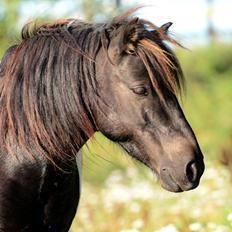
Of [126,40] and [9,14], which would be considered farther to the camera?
[9,14]

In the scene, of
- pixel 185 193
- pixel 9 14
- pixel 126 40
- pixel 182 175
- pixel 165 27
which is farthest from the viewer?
pixel 9 14

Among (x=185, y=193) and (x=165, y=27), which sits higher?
(x=165, y=27)

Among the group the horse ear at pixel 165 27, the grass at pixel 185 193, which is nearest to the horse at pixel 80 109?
the horse ear at pixel 165 27

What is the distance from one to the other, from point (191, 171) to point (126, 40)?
83cm

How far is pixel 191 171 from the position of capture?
3.80 m

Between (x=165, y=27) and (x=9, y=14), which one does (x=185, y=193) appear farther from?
(x=9, y=14)

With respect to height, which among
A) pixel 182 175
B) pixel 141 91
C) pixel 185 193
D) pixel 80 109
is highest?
pixel 141 91

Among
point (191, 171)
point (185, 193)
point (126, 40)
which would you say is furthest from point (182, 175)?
point (185, 193)

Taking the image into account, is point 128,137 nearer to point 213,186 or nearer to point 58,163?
point 58,163

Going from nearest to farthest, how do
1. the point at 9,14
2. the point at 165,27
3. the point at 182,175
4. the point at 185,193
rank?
the point at 182,175 < the point at 165,27 < the point at 185,193 < the point at 9,14

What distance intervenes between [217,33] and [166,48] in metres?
15.2

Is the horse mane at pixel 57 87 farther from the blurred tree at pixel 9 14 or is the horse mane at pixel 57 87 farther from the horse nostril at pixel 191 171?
the blurred tree at pixel 9 14

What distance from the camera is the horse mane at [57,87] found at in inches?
159

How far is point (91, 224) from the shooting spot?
798 cm
